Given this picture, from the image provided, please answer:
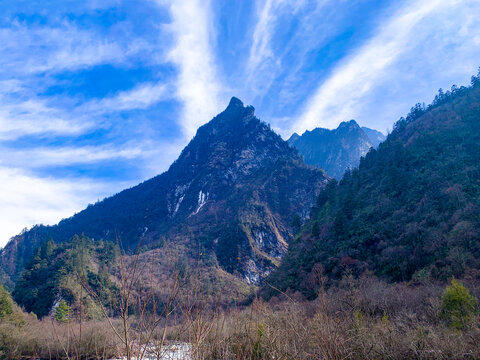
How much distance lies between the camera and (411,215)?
3447 cm

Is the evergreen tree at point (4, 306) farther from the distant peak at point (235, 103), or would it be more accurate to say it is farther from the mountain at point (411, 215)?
the distant peak at point (235, 103)

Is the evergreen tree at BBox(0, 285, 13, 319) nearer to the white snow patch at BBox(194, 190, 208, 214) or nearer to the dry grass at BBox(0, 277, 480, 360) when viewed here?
the dry grass at BBox(0, 277, 480, 360)

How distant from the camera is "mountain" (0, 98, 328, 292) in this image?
85500mm

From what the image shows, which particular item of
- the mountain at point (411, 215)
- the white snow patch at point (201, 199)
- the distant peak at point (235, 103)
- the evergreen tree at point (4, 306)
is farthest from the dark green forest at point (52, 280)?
the distant peak at point (235, 103)

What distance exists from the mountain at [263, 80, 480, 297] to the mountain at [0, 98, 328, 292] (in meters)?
26.2

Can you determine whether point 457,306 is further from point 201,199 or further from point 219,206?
point 201,199

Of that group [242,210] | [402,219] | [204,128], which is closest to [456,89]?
[402,219]

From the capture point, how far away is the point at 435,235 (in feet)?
87.3

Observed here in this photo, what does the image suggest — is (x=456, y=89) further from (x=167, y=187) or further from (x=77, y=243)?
(x=167, y=187)

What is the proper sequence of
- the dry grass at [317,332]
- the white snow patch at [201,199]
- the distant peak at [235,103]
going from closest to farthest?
the dry grass at [317,332]
the white snow patch at [201,199]
the distant peak at [235,103]

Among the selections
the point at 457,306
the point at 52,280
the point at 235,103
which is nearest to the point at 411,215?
the point at 457,306

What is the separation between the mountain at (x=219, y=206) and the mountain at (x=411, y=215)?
26.2 metres

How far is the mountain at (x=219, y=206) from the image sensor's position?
281ft

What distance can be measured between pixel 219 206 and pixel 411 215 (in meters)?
90.0
